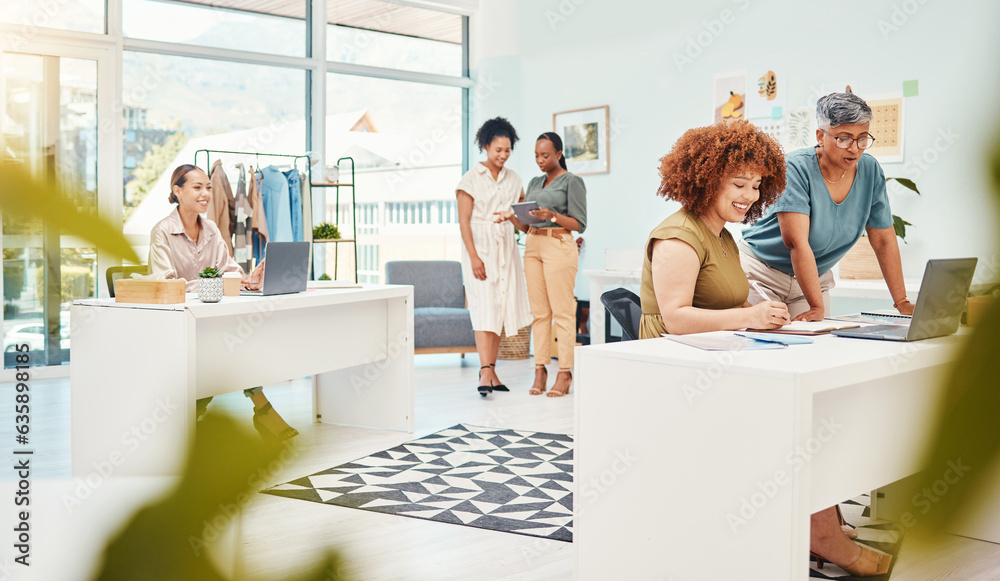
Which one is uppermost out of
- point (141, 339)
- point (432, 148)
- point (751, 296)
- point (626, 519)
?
point (432, 148)

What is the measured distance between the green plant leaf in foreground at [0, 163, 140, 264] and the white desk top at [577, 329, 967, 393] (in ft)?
4.77

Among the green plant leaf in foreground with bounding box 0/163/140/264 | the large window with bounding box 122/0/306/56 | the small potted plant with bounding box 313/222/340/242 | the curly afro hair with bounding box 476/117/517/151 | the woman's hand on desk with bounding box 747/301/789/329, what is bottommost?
the woman's hand on desk with bounding box 747/301/789/329

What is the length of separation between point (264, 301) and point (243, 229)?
2.60 metres

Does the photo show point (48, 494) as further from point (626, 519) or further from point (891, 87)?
point (891, 87)

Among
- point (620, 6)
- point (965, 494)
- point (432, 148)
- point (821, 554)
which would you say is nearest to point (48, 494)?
point (965, 494)

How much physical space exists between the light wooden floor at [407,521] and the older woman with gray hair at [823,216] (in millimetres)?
876

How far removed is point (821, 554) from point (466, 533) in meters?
1.03

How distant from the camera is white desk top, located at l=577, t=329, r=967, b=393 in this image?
5.06 ft

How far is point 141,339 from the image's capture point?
2803 millimetres

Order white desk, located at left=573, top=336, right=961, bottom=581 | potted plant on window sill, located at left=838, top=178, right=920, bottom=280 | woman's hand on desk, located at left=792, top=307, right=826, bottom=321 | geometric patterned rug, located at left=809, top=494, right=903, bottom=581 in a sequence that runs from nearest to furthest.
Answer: white desk, located at left=573, top=336, right=961, bottom=581 < geometric patterned rug, located at left=809, top=494, right=903, bottom=581 < woman's hand on desk, located at left=792, top=307, right=826, bottom=321 < potted plant on window sill, located at left=838, top=178, right=920, bottom=280

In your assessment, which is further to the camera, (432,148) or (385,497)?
(432,148)

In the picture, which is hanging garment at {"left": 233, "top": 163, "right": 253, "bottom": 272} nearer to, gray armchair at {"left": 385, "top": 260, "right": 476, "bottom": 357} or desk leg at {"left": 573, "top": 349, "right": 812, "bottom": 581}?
gray armchair at {"left": 385, "top": 260, "right": 476, "bottom": 357}

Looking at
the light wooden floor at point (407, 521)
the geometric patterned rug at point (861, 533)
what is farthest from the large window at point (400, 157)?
the geometric patterned rug at point (861, 533)

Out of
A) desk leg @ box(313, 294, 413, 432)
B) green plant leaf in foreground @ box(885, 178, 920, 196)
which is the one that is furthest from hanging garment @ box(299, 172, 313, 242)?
green plant leaf in foreground @ box(885, 178, 920, 196)
